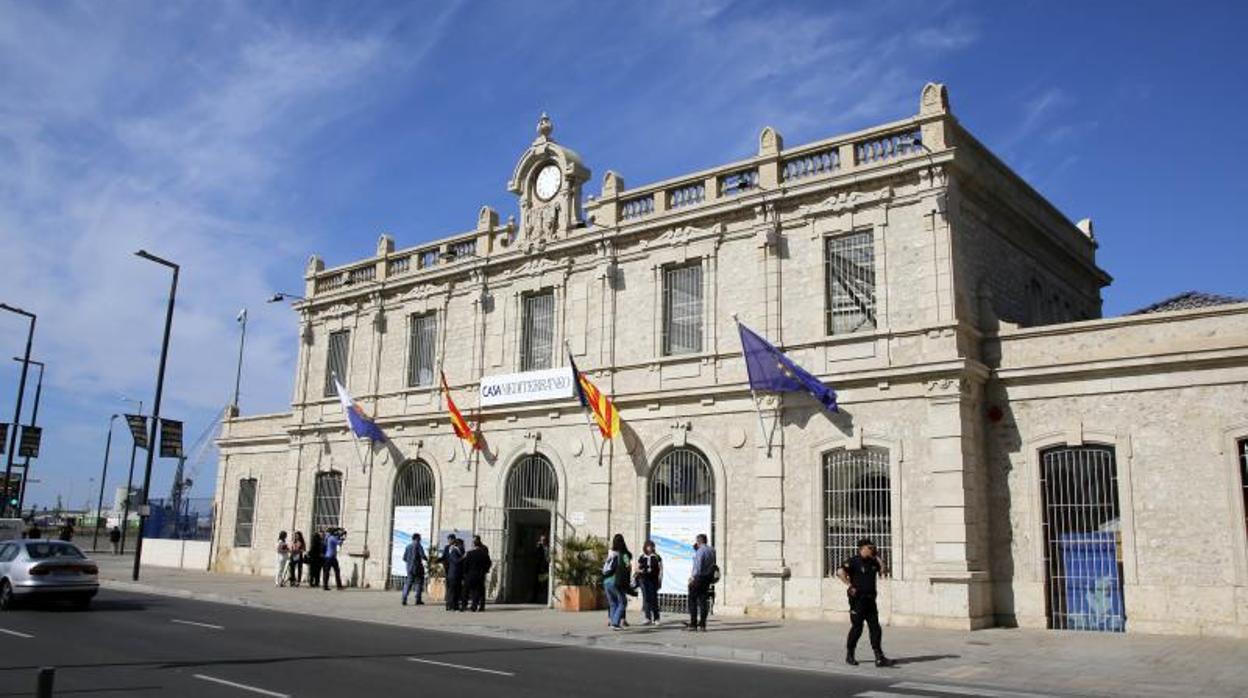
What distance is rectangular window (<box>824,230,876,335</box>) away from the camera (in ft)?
66.3

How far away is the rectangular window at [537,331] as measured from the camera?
25578 mm

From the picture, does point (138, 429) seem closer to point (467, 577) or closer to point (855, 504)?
point (467, 577)

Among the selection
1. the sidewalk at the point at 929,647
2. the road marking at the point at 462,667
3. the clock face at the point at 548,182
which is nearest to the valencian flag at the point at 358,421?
the sidewalk at the point at 929,647

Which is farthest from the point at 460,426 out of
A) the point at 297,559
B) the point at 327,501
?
→ the point at 327,501

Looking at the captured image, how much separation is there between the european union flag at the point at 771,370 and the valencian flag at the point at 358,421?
42.0ft

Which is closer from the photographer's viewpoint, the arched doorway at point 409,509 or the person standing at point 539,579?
the person standing at point 539,579

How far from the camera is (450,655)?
13641 mm

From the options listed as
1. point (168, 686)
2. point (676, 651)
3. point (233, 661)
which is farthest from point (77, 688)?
point (676, 651)

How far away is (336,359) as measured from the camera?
103 feet

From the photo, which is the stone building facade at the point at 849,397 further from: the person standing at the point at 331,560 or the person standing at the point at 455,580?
the person standing at the point at 455,580

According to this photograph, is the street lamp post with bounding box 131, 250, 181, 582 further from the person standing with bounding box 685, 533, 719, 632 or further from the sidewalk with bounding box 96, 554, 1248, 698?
the person standing with bounding box 685, 533, 719, 632

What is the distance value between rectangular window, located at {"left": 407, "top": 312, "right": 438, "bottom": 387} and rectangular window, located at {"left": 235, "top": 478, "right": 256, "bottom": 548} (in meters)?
9.65

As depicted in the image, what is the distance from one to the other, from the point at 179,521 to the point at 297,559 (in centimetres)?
1398

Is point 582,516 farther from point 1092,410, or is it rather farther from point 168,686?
point 168,686
